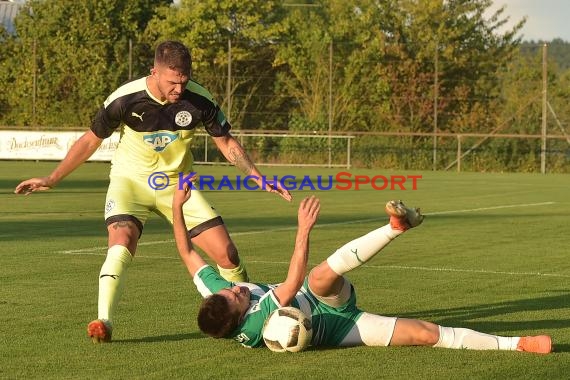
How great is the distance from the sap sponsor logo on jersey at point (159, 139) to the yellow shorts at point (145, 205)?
26 centimetres

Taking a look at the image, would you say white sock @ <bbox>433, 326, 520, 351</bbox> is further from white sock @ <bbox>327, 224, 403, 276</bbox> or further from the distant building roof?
the distant building roof

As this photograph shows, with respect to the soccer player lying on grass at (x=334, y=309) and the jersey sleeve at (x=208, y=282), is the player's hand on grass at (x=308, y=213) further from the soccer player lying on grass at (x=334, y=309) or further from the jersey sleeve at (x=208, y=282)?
the jersey sleeve at (x=208, y=282)

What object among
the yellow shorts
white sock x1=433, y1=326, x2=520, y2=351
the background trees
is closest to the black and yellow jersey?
the yellow shorts

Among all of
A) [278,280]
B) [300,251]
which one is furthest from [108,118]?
[278,280]

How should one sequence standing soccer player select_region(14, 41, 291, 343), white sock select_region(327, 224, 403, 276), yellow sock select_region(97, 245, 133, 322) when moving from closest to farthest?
1. white sock select_region(327, 224, 403, 276)
2. yellow sock select_region(97, 245, 133, 322)
3. standing soccer player select_region(14, 41, 291, 343)

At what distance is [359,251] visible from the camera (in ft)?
26.8

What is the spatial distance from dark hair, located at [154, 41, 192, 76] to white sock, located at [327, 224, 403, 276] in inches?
65.8

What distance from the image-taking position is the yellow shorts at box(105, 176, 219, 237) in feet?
29.9

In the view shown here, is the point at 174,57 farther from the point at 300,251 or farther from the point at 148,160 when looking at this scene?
the point at 300,251

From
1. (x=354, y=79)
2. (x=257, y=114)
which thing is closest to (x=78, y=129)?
(x=257, y=114)

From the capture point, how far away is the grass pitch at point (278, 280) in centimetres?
775

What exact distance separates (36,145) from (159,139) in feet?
123

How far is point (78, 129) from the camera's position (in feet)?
161

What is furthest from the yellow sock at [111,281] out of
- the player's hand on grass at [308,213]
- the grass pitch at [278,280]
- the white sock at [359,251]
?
the player's hand on grass at [308,213]
